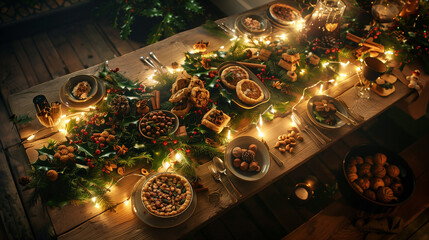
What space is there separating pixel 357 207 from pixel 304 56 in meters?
1.27

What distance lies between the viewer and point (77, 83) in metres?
2.00

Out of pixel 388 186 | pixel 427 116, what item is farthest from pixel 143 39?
pixel 427 116

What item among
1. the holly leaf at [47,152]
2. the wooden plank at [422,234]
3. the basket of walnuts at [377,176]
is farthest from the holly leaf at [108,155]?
the wooden plank at [422,234]

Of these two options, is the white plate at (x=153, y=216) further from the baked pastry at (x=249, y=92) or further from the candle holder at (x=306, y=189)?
the candle holder at (x=306, y=189)

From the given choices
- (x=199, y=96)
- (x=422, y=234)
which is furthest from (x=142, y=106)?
(x=422, y=234)

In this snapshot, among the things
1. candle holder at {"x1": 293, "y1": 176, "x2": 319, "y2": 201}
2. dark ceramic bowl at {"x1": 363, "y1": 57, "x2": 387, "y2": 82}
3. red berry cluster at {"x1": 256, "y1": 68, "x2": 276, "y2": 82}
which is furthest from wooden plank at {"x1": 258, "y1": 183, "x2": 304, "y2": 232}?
dark ceramic bowl at {"x1": 363, "y1": 57, "x2": 387, "y2": 82}

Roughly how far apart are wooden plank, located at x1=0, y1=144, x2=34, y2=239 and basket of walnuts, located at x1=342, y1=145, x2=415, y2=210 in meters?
2.65

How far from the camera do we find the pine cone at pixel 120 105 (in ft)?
6.00

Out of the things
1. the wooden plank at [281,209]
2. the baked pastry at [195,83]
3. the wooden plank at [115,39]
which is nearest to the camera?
the baked pastry at [195,83]

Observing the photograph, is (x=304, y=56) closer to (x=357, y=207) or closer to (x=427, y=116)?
(x=357, y=207)

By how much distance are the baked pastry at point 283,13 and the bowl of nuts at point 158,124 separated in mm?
1526

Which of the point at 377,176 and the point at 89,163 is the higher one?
the point at 89,163

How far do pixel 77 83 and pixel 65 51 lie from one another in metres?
1.85

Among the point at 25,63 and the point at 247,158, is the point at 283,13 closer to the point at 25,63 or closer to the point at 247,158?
the point at 247,158
